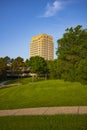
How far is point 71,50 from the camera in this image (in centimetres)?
4484

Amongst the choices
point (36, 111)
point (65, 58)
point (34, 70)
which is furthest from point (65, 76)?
point (34, 70)

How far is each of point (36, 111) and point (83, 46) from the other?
3018cm
